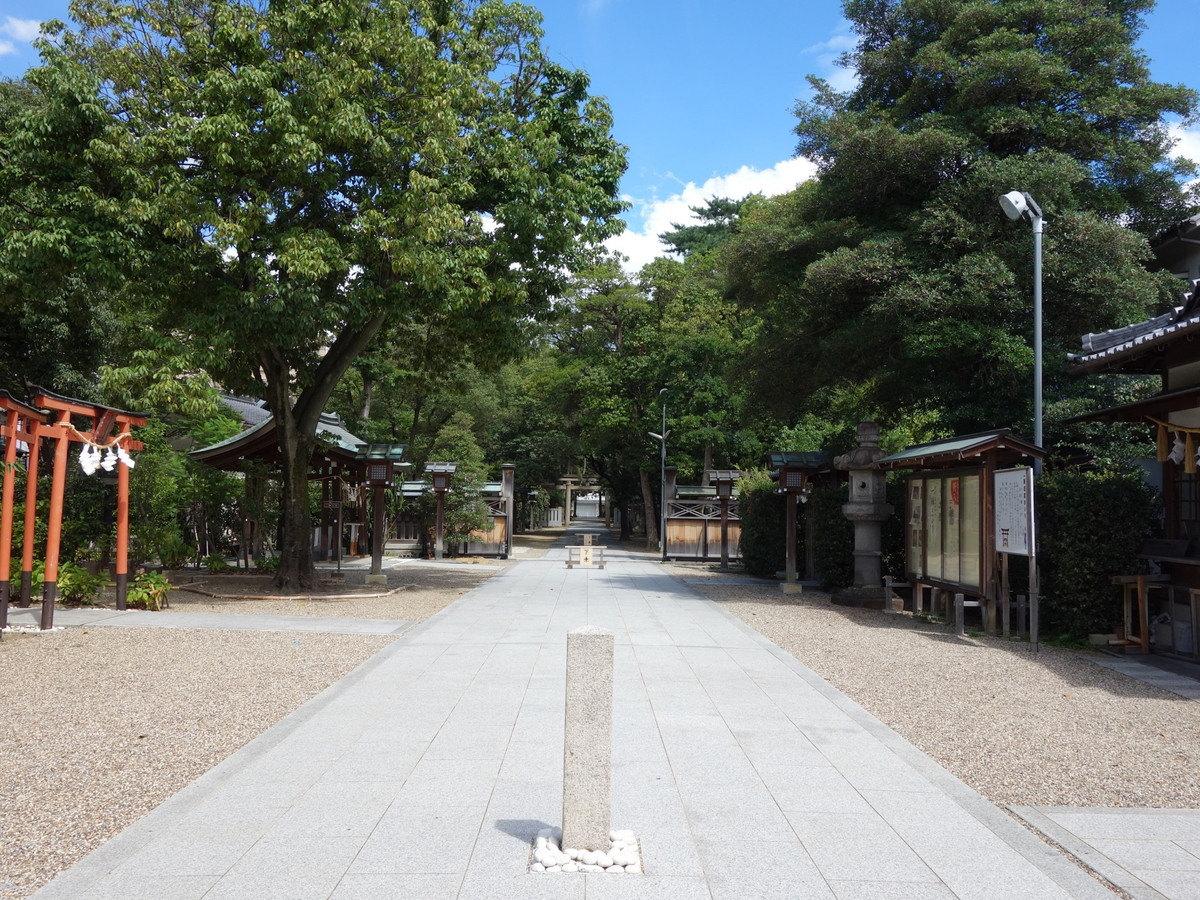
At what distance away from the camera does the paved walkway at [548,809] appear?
379cm

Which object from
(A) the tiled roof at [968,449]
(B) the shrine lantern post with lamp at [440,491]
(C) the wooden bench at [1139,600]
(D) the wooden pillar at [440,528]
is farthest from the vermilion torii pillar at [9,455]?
(D) the wooden pillar at [440,528]

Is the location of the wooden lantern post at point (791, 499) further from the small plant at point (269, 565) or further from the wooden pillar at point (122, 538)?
the wooden pillar at point (122, 538)

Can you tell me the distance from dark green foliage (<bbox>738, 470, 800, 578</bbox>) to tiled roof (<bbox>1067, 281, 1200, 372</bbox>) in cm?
1056

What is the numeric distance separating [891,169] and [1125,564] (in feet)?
26.8

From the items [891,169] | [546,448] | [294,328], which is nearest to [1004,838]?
[294,328]

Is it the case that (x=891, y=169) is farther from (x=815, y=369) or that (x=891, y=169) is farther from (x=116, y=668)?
(x=116, y=668)

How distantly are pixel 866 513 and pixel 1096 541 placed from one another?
16.1 ft

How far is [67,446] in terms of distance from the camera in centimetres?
1169

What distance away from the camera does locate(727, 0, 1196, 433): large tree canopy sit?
46.8ft

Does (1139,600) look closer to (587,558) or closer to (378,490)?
(378,490)

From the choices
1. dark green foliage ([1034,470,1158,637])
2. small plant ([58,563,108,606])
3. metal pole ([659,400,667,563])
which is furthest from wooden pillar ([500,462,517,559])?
dark green foliage ([1034,470,1158,637])

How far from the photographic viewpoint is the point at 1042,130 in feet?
50.3

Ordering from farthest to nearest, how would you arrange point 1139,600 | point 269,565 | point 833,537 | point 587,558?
point 587,558 → point 269,565 → point 833,537 → point 1139,600

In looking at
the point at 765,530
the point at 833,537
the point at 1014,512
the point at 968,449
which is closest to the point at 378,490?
the point at 833,537
